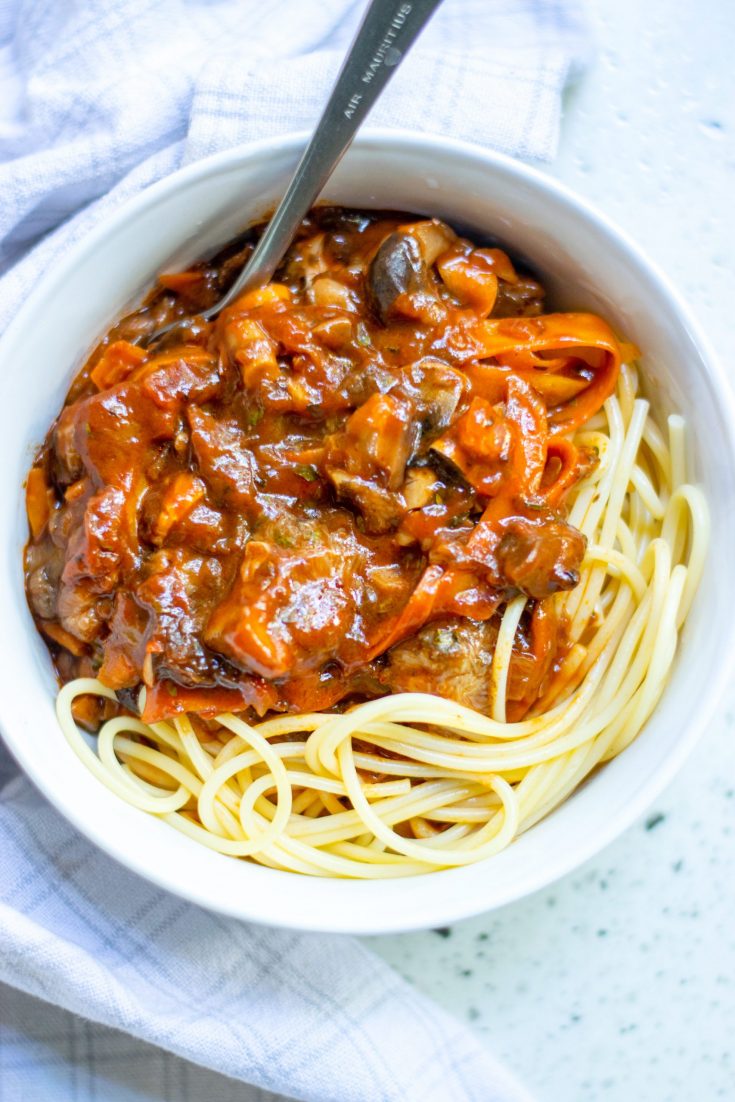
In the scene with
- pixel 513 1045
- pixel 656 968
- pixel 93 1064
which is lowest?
pixel 93 1064

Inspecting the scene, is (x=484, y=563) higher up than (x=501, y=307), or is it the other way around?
(x=501, y=307)

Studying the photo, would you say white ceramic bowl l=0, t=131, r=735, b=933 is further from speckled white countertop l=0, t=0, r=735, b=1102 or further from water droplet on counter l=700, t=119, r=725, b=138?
water droplet on counter l=700, t=119, r=725, b=138

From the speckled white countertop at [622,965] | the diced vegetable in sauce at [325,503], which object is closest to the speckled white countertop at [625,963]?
the speckled white countertop at [622,965]

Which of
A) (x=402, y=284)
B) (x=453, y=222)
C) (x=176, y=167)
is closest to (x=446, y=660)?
(x=402, y=284)

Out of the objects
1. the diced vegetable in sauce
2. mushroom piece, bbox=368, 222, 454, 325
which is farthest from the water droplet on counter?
mushroom piece, bbox=368, 222, 454, 325

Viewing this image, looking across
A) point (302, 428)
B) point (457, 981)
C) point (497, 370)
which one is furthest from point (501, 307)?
point (457, 981)

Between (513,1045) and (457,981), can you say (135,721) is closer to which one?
(457,981)

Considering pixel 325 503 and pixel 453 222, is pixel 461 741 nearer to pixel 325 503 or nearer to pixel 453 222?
pixel 325 503

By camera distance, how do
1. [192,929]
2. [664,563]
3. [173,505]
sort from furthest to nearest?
[192,929] → [664,563] → [173,505]
